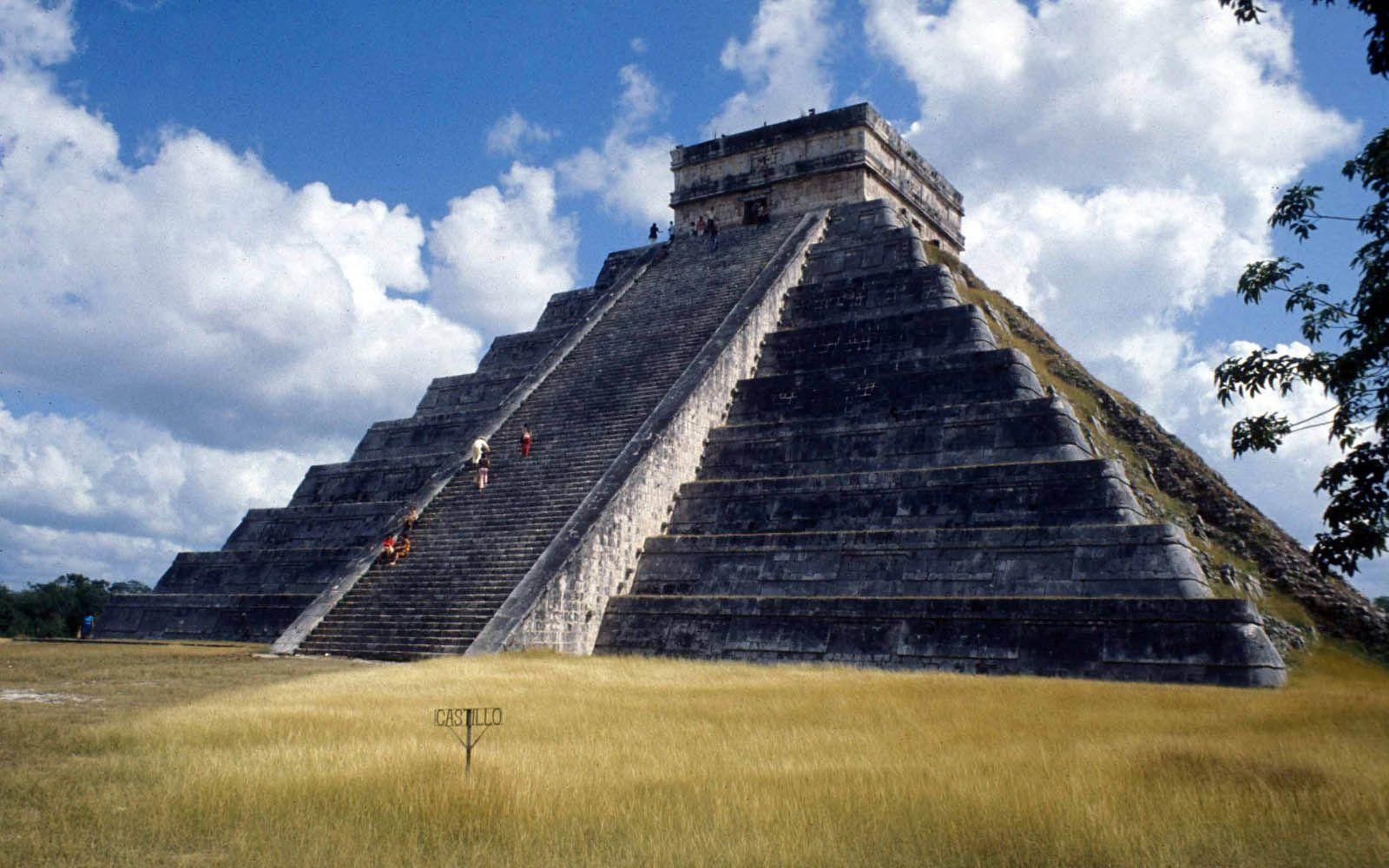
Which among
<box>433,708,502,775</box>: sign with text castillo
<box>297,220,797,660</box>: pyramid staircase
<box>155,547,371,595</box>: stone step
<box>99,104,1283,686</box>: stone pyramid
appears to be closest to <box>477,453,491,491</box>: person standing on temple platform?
<box>297,220,797,660</box>: pyramid staircase

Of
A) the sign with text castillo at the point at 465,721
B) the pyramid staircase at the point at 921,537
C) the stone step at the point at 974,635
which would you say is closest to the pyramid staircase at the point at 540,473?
the pyramid staircase at the point at 921,537

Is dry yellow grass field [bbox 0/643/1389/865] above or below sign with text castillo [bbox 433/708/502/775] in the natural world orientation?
below

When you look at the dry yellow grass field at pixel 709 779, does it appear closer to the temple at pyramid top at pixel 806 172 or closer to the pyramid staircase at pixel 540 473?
the pyramid staircase at pixel 540 473

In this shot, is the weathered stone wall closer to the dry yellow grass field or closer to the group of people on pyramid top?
the dry yellow grass field

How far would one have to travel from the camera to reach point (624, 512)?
17.6 m

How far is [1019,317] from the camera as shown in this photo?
85.8ft

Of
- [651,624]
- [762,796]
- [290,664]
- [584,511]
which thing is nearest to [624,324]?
[584,511]

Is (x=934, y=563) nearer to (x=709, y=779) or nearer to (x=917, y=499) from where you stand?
(x=917, y=499)

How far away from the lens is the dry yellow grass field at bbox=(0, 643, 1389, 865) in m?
5.48

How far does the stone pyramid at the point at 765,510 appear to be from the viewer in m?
14.2

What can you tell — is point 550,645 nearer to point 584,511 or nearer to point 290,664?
point 584,511

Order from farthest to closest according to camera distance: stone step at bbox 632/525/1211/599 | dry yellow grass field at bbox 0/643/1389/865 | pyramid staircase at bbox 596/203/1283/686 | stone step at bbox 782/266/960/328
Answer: stone step at bbox 782/266/960/328, stone step at bbox 632/525/1211/599, pyramid staircase at bbox 596/203/1283/686, dry yellow grass field at bbox 0/643/1389/865

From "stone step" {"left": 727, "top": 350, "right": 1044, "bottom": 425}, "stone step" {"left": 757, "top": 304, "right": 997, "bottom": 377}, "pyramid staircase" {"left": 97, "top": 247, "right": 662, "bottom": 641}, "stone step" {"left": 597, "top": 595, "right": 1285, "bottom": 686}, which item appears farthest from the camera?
"pyramid staircase" {"left": 97, "top": 247, "right": 662, "bottom": 641}

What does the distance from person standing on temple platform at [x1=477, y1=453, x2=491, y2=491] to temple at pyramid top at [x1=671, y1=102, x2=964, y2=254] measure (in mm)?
10961
